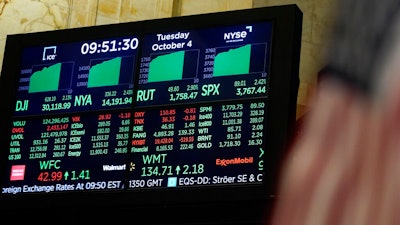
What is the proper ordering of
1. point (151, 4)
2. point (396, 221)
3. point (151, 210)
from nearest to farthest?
1. point (396, 221)
2. point (151, 210)
3. point (151, 4)

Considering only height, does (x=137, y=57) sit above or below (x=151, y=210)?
above

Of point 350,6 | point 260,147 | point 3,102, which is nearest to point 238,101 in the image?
point 260,147

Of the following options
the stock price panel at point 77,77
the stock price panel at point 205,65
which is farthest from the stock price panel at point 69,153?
the stock price panel at point 205,65

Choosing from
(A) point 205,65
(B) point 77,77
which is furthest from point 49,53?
(A) point 205,65

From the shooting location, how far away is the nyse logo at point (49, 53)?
26.1ft

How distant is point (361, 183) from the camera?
1180 mm

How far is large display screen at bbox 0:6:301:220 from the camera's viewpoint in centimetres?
686

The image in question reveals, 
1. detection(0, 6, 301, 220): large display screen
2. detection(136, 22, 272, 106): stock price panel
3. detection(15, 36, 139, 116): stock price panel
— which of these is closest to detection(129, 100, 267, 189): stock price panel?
detection(0, 6, 301, 220): large display screen

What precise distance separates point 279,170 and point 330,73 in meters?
5.44

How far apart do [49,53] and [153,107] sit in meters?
1.30

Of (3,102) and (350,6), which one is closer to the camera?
(350,6)

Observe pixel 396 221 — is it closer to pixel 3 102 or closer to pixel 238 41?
pixel 238 41

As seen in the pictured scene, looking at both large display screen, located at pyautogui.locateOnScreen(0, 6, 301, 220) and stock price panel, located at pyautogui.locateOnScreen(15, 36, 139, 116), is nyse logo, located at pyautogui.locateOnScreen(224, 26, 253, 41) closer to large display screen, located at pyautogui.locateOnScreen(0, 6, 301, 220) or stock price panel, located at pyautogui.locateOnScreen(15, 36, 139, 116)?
large display screen, located at pyautogui.locateOnScreen(0, 6, 301, 220)

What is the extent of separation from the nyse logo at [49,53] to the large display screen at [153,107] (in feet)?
0.04
